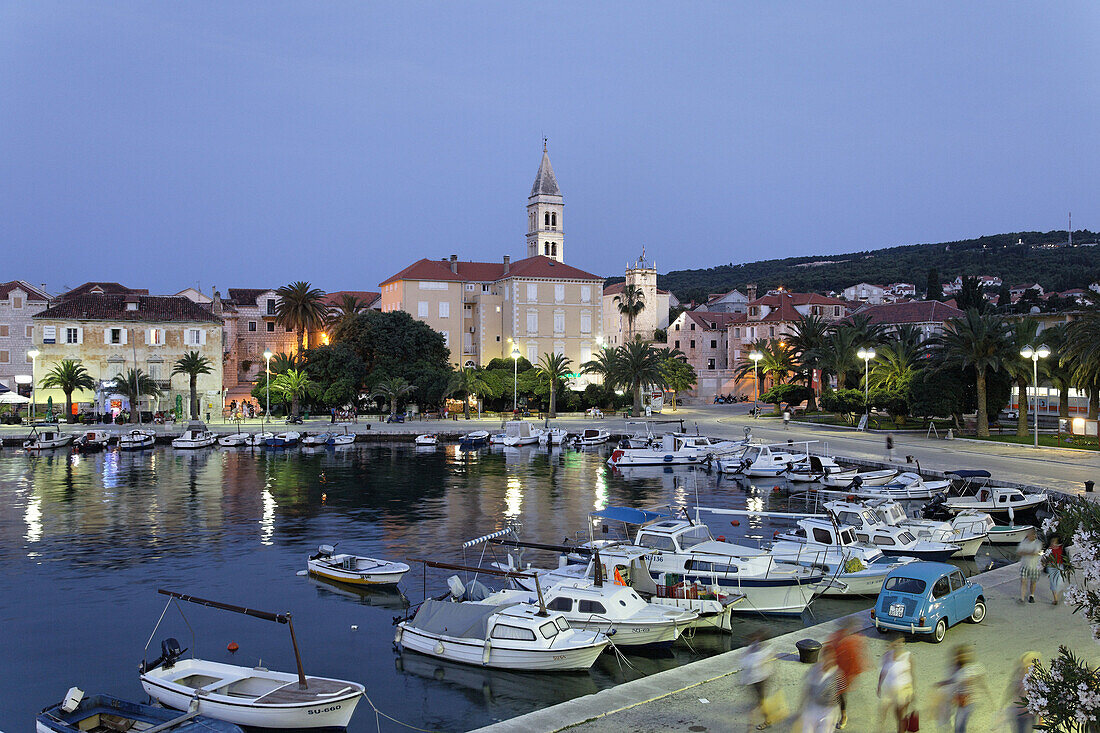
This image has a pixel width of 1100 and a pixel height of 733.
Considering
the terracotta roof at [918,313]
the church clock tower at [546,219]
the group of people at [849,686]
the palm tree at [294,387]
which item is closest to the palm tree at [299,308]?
the palm tree at [294,387]

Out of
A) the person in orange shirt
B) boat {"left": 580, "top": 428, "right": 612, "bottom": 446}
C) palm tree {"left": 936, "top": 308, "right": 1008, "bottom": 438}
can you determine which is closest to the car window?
the person in orange shirt

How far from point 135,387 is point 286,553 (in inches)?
2251

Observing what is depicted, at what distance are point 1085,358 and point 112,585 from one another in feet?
165

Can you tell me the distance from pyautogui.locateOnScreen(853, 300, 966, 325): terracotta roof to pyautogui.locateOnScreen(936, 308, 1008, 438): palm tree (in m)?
39.5

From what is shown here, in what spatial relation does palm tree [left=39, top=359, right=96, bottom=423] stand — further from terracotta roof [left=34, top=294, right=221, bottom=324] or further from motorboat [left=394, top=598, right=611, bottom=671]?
motorboat [left=394, top=598, right=611, bottom=671]

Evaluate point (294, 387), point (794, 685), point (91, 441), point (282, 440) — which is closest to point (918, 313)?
point (294, 387)

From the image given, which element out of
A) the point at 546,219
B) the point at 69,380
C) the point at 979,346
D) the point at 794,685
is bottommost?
the point at 794,685

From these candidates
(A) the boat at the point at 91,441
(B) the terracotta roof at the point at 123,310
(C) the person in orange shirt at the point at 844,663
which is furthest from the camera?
(B) the terracotta roof at the point at 123,310

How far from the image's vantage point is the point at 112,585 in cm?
2998

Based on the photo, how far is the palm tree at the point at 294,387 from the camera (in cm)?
8919

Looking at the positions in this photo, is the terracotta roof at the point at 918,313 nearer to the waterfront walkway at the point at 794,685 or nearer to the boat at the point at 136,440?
the boat at the point at 136,440

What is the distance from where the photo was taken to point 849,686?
14117 millimetres

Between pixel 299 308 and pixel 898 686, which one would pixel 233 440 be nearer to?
pixel 299 308

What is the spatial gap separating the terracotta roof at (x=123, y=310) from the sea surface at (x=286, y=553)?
21754 millimetres
